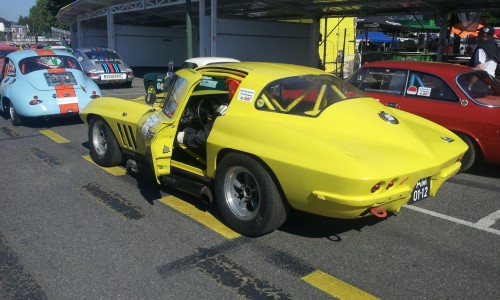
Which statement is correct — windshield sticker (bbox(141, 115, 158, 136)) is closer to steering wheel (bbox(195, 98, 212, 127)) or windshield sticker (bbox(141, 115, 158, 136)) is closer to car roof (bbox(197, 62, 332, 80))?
steering wheel (bbox(195, 98, 212, 127))

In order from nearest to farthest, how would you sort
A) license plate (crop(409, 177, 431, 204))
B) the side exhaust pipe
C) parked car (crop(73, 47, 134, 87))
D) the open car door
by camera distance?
license plate (crop(409, 177, 431, 204)) < the side exhaust pipe < the open car door < parked car (crop(73, 47, 134, 87))

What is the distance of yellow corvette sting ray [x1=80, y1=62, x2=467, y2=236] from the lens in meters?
3.16

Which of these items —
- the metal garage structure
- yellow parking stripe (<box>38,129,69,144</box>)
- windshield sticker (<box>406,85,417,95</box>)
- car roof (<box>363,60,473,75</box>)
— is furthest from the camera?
the metal garage structure

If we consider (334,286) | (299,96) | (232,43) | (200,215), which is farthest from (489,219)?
(232,43)

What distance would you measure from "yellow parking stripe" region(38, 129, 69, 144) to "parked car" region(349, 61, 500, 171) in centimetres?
520

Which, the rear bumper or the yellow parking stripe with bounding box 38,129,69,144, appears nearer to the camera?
the rear bumper

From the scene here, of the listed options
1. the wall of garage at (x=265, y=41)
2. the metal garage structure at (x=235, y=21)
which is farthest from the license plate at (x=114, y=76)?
the wall of garage at (x=265, y=41)

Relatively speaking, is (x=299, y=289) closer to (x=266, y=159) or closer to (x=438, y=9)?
(x=266, y=159)

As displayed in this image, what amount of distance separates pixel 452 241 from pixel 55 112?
751 cm

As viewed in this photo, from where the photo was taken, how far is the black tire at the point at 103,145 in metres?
5.66

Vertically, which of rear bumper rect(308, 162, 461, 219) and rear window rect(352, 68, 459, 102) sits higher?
rear window rect(352, 68, 459, 102)

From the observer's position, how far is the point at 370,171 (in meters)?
3.05

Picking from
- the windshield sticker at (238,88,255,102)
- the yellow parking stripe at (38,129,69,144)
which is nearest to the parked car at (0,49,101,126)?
the yellow parking stripe at (38,129,69,144)

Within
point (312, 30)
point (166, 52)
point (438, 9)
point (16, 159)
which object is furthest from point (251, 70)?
point (166, 52)
